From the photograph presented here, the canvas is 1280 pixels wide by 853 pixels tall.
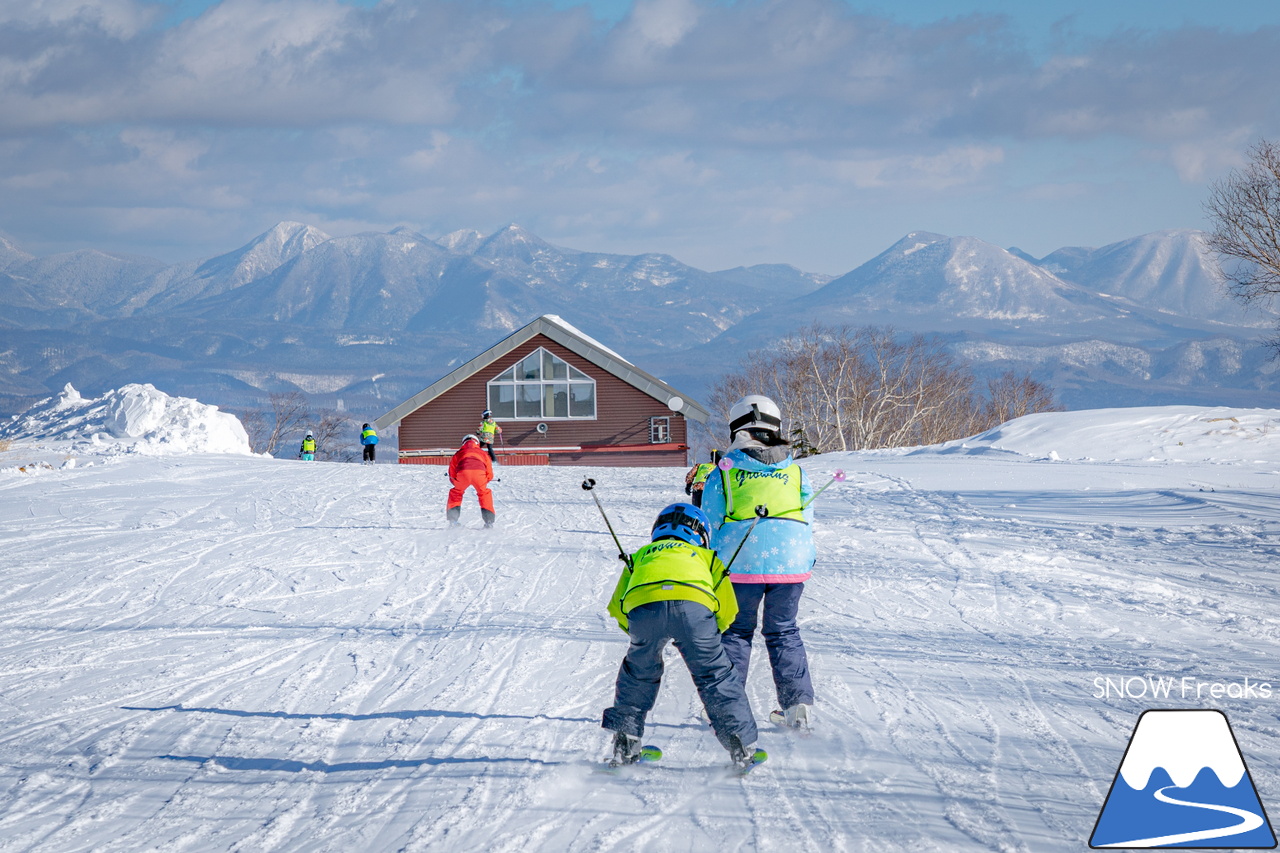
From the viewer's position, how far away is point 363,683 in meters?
5.95

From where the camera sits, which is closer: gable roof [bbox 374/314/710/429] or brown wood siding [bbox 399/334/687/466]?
gable roof [bbox 374/314/710/429]

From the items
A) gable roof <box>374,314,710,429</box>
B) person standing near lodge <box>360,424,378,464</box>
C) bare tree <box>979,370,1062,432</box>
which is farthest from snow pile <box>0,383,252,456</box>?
bare tree <box>979,370,1062,432</box>

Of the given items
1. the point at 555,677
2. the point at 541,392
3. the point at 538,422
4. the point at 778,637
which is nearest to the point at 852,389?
the point at 541,392

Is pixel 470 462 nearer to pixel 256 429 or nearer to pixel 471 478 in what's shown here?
pixel 471 478

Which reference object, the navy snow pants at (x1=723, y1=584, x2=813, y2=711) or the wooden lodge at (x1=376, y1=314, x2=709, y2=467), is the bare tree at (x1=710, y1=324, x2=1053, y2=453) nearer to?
the wooden lodge at (x1=376, y1=314, x2=709, y2=467)

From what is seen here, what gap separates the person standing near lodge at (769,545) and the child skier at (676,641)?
0.44 meters

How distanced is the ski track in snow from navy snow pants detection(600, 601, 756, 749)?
0.26m

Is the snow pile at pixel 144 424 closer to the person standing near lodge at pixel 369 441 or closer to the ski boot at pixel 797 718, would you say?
the person standing near lodge at pixel 369 441

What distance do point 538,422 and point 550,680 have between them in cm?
2977

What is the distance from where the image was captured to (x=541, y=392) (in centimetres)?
3562

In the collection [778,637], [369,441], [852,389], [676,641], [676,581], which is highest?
[852,389]

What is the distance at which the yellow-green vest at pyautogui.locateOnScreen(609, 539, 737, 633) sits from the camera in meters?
4.26

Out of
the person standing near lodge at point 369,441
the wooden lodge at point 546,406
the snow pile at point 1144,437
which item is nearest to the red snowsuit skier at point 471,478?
the snow pile at point 1144,437

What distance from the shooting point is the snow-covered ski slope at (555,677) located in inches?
155
